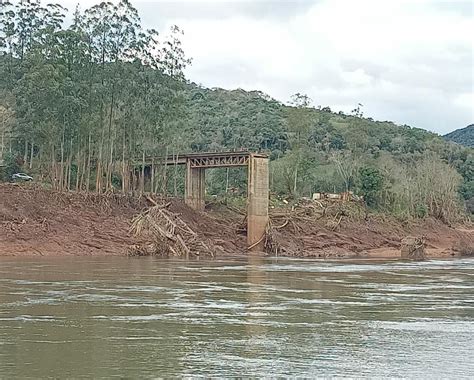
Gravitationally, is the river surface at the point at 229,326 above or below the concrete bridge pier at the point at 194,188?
below

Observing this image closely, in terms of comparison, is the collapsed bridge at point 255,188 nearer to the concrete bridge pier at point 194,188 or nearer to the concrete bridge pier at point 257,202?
the concrete bridge pier at point 257,202

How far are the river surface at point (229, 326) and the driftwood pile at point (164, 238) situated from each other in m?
15.9

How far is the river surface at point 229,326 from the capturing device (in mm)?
14992

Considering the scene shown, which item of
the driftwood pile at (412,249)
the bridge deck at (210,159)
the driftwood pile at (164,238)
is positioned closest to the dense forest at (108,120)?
the bridge deck at (210,159)

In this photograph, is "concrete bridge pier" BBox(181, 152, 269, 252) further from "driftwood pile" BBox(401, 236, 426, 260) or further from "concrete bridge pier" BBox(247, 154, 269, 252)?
"driftwood pile" BBox(401, 236, 426, 260)

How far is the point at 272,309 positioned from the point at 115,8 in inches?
1841

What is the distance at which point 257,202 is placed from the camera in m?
67.9

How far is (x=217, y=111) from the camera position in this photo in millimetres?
157875

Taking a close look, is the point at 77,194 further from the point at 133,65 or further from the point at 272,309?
the point at 272,309

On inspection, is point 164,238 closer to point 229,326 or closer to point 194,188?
point 194,188

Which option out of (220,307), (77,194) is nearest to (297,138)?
(77,194)

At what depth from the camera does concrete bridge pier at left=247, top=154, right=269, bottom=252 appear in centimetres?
6731

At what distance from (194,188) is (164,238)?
26.1 metres

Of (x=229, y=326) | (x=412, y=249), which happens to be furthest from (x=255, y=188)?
(x=229, y=326)
